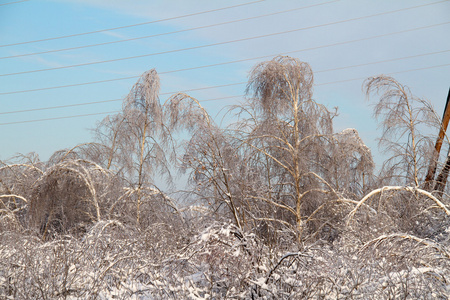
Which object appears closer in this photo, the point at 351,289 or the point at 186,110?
the point at 351,289

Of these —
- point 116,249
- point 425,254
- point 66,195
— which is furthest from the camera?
point 66,195

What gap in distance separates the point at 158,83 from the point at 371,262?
8.56 m

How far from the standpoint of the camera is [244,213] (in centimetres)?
916

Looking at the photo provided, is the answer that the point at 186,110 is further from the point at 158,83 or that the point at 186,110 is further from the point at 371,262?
the point at 371,262

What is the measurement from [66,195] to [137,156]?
2.26 metres

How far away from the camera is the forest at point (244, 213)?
670cm

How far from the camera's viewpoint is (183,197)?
1168 cm

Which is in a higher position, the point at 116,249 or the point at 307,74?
the point at 307,74

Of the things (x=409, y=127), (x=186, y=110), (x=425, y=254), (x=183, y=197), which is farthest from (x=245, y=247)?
(x=409, y=127)

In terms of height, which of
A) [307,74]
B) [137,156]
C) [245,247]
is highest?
[307,74]

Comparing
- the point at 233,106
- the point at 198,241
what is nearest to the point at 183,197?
the point at 233,106

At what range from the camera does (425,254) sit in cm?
785

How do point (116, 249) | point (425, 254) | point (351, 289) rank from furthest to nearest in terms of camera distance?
1. point (116, 249)
2. point (425, 254)
3. point (351, 289)

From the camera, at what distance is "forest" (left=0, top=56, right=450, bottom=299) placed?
6.70m
